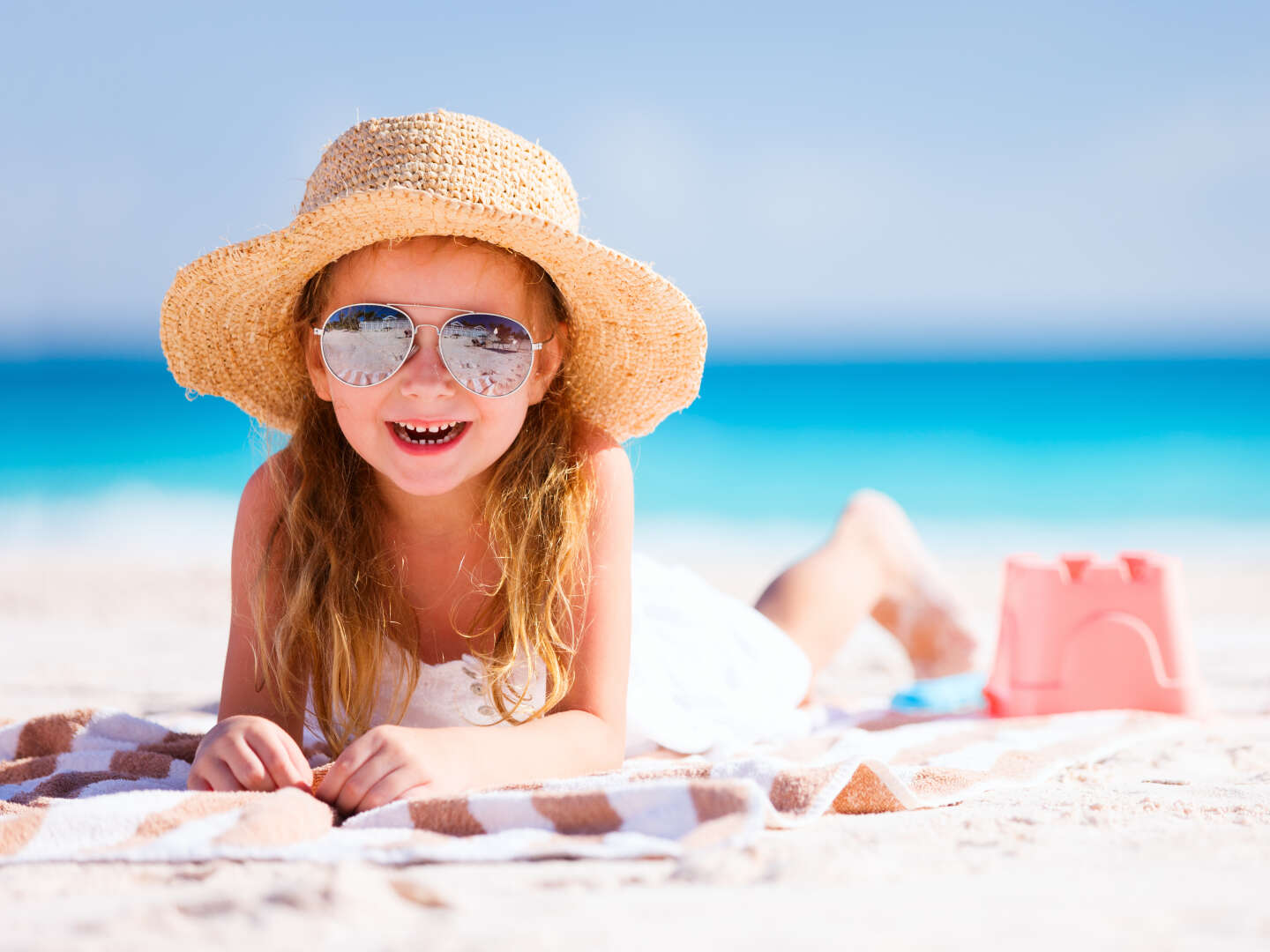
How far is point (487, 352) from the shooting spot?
6.93 feet

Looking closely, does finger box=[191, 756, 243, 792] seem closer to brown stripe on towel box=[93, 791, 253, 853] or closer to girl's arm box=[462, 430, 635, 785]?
brown stripe on towel box=[93, 791, 253, 853]

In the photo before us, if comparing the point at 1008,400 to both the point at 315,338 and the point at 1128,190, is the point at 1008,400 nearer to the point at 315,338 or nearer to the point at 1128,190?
the point at 1128,190

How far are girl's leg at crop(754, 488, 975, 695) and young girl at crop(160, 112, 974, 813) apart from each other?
87 centimetres

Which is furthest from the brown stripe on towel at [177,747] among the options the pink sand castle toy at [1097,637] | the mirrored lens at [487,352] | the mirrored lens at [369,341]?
the pink sand castle toy at [1097,637]

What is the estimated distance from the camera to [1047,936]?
1.11 meters

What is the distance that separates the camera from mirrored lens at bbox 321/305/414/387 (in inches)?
82.4

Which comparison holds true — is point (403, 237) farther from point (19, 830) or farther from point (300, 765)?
point (19, 830)

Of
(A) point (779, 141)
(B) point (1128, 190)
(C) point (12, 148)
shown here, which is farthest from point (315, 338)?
(B) point (1128, 190)

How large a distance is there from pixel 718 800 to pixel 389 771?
556 mm

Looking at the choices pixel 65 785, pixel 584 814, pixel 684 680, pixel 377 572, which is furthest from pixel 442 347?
pixel 684 680

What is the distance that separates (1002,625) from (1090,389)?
63.7ft

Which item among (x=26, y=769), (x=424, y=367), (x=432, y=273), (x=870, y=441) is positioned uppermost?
(x=870, y=441)

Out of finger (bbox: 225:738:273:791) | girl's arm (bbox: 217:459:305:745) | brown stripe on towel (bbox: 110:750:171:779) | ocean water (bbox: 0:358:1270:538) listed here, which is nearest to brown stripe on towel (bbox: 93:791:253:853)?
finger (bbox: 225:738:273:791)

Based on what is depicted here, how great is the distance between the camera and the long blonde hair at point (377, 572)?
2266 mm
